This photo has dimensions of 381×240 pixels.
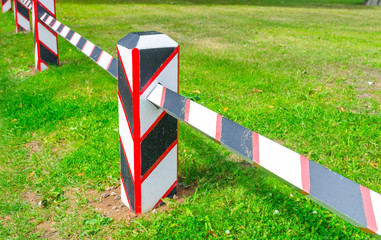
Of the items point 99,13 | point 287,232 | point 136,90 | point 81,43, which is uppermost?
point 136,90

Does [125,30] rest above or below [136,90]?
below

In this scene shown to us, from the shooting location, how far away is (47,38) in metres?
6.11

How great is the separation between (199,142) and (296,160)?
218cm

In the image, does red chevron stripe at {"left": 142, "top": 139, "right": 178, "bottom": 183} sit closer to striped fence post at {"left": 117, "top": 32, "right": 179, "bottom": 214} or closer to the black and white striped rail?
striped fence post at {"left": 117, "top": 32, "right": 179, "bottom": 214}

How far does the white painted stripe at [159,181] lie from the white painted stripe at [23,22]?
8367mm

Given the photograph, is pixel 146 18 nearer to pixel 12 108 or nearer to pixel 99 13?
pixel 99 13

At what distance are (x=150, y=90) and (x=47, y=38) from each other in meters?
4.53

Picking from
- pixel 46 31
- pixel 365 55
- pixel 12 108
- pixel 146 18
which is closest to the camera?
pixel 12 108

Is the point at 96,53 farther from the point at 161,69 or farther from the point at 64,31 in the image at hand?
the point at 64,31

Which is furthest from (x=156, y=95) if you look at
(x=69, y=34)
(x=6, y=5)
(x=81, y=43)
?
(x=6, y=5)

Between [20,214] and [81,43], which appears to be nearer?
[20,214]

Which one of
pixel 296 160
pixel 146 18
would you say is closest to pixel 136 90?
pixel 296 160

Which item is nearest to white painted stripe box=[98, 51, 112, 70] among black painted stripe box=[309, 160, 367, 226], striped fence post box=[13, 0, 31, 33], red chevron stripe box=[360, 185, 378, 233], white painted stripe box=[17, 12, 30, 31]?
black painted stripe box=[309, 160, 367, 226]

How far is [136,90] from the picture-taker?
2.22m
